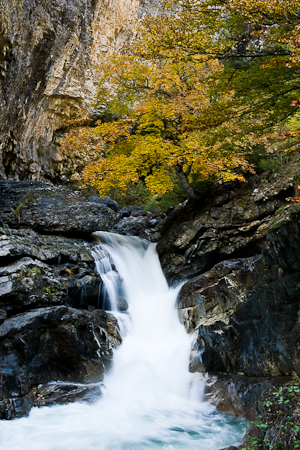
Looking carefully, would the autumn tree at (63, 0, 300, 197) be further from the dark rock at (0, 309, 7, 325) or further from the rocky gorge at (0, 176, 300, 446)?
the dark rock at (0, 309, 7, 325)

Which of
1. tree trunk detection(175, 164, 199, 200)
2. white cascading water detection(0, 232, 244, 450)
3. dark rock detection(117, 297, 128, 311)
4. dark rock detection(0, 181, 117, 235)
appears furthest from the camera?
tree trunk detection(175, 164, 199, 200)

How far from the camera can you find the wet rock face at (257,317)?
6445mm

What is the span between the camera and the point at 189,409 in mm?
7168

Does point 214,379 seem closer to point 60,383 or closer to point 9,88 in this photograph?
point 60,383

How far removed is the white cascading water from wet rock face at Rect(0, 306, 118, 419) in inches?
18.2

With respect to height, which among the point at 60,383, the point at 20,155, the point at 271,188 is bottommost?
the point at 60,383

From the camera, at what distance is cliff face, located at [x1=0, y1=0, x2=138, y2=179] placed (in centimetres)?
1149

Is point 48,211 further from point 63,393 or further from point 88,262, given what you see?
point 63,393

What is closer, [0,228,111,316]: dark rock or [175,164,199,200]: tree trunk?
[0,228,111,316]: dark rock

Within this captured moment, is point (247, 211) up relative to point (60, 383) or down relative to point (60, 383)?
up

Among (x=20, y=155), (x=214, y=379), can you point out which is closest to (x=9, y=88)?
(x=20, y=155)

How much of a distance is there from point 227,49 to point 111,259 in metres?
7.81

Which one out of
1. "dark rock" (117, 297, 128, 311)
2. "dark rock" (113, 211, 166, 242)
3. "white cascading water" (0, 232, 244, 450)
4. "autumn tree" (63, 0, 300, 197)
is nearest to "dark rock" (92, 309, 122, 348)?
Answer: "white cascading water" (0, 232, 244, 450)

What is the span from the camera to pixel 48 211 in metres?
12.5
